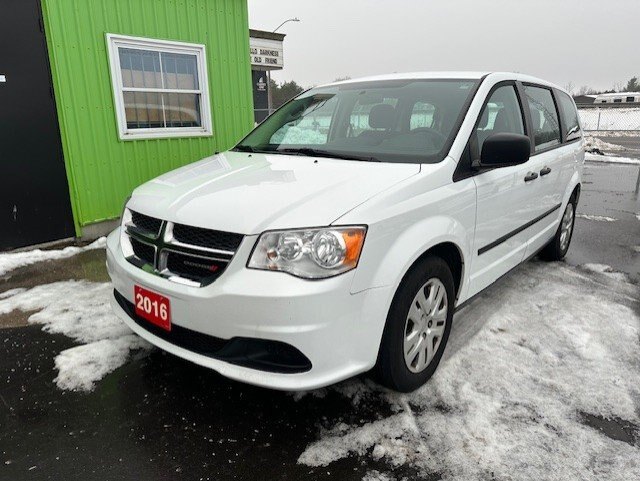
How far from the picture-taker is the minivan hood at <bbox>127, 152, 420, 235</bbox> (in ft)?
7.06

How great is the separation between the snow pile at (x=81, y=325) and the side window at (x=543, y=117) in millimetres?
3376

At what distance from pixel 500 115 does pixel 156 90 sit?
4623 millimetres

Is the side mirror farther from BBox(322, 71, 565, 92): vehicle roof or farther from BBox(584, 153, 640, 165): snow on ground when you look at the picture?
BBox(584, 153, 640, 165): snow on ground

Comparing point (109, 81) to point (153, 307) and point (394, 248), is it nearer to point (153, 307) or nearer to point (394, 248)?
A: point (153, 307)

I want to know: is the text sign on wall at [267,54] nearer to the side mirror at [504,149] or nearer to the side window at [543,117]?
the side window at [543,117]

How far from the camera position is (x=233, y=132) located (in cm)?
732

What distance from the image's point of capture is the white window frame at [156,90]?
5734mm

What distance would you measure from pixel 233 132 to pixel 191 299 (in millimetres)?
5524

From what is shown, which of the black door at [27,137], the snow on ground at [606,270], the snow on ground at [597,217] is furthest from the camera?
the snow on ground at [597,217]

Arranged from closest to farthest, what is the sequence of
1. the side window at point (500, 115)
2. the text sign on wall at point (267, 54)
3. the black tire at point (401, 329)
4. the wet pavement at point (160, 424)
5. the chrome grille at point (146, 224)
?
1. the wet pavement at point (160, 424)
2. the black tire at point (401, 329)
3. the chrome grille at point (146, 224)
4. the side window at point (500, 115)
5. the text sign on wall at point (267, 54)

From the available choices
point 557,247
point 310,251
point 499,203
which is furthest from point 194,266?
point 557,247

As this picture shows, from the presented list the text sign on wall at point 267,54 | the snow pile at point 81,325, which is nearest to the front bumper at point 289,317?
the snow pile at point 81,325

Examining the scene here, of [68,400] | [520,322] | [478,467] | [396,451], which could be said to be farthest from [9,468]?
[520,322]

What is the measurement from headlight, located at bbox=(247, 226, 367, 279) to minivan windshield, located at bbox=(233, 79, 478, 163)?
2.68 feet
